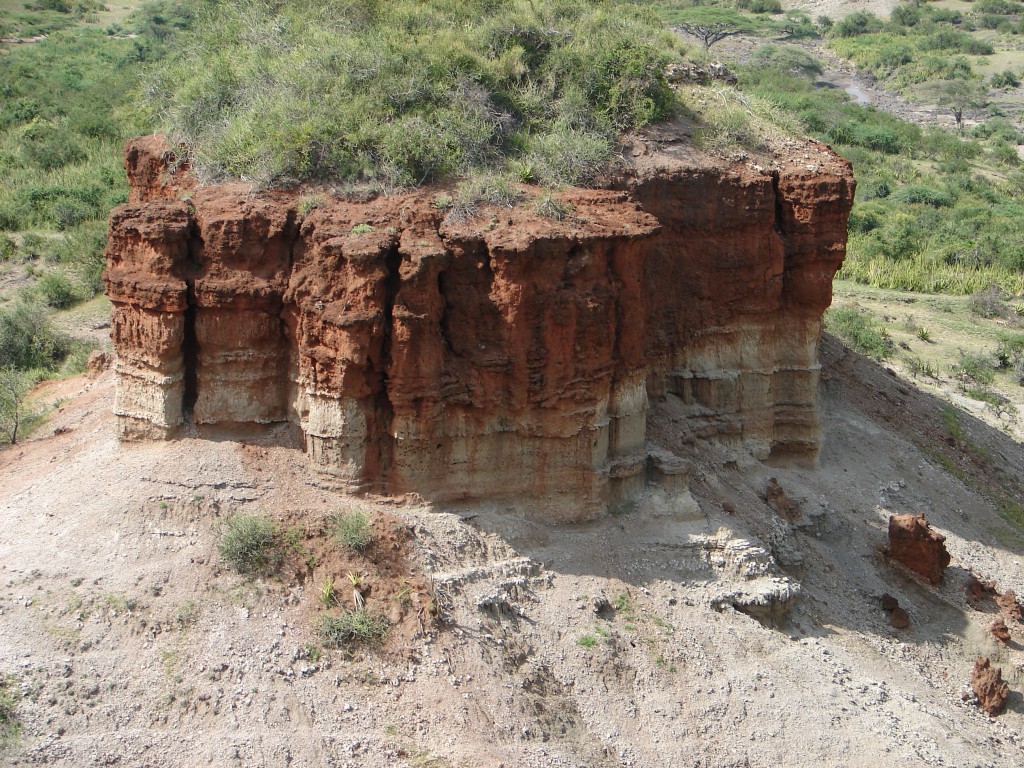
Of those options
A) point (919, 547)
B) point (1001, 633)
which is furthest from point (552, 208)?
point (1001, 633)

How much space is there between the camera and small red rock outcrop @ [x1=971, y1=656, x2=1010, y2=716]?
14.4m

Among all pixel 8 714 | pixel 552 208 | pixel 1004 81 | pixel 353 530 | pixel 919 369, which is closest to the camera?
pixel 8 714

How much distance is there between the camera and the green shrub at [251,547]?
12414 millimetres

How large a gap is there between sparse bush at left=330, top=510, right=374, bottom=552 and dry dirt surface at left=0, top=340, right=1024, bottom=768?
205 mm

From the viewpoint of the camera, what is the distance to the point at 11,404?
57.3ft

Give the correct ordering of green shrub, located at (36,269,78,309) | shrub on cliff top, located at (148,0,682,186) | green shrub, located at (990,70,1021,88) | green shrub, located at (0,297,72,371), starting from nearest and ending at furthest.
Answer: shrub on cliff top, located at (148,0,682,186) < green shrub, located at (0,297,72,371) < green shrub, located at (36,269,78,309) < green shrub, located at (990,70,1021,88)

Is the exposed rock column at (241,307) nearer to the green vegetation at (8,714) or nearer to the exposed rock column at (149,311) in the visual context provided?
the exposed rock column at (149,311)

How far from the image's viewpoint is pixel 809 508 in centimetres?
1716

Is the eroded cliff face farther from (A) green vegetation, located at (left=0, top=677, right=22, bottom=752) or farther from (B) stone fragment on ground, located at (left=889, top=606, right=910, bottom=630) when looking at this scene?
(B) stone fragment on ground, located at (left=889, top=606, right=910, bottom=630)

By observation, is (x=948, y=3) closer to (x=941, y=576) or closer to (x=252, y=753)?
(x=941, y=576)

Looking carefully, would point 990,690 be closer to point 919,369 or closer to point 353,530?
point 353,530

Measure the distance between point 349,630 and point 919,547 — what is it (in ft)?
31.4

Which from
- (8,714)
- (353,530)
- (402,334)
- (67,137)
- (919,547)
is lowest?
(919,547)

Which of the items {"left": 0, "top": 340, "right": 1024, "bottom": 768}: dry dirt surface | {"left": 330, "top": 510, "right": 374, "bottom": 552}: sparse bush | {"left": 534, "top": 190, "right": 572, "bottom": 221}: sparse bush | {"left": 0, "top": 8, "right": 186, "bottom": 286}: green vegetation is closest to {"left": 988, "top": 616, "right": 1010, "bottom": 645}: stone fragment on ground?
{"left": 0, "top": 340, "right": 1024, "bottom": 768}: dry dirt surface
